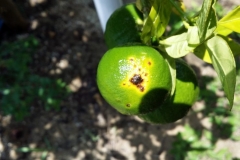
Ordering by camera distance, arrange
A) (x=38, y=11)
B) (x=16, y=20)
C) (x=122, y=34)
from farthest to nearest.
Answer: (x=38, y=11) → (x=16, y=20) → (x=122, y=34)

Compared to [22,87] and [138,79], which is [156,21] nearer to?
[138,79]

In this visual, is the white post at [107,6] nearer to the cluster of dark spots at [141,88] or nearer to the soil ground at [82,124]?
the cluster of dark spots at [141,88]

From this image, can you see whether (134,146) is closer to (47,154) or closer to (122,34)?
(47,154)

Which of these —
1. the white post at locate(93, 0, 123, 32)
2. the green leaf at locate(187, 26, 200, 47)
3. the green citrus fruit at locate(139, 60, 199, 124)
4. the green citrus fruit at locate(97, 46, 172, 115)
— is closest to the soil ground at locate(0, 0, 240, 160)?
the white post at locate(93, 0, 123, 32)

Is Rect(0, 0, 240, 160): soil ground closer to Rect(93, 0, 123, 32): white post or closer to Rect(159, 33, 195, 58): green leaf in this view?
Rect(93, 0, 123, 32): white post

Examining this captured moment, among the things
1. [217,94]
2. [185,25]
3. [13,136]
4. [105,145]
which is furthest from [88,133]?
[185,25]

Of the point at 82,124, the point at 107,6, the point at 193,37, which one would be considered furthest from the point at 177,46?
the point at 82,124
